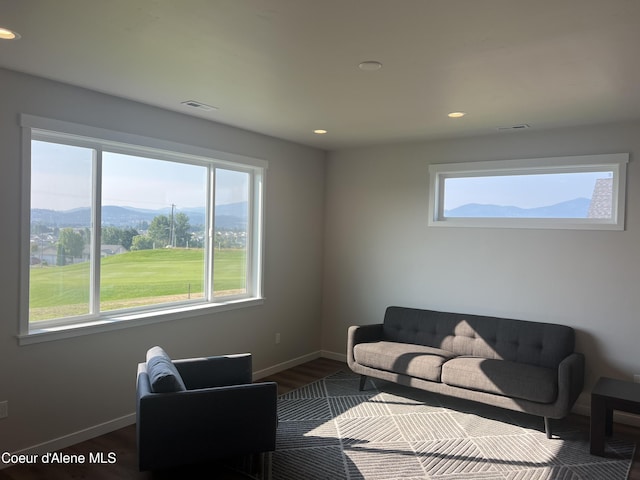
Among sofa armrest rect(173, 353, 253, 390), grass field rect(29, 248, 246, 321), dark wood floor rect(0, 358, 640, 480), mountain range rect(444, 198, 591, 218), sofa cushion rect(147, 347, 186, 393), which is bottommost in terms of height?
dark wood floor rect(0, 358, 640, 480)

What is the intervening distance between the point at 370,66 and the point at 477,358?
8.98 ft

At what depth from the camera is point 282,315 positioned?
207 inches

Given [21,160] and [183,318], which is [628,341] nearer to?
[183,318]

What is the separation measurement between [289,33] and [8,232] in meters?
2.19

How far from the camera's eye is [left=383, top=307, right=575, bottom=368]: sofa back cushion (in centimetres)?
406

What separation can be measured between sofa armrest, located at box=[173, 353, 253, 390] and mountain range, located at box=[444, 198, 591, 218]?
2704 mm

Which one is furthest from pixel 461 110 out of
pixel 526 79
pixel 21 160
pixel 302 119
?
pixel 21 160

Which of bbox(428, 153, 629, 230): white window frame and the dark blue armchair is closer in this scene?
the dark blue armchair

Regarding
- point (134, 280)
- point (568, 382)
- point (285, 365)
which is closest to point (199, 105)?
point (134, 280)

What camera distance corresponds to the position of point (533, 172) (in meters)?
4.50

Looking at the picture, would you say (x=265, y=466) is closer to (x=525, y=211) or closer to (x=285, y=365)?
(x=285, y=365)

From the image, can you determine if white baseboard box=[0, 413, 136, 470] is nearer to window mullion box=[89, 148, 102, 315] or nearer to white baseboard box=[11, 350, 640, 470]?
white baseboard box=[11, 350, 640, 470]

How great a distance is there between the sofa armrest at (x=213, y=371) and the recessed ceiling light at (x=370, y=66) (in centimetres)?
217

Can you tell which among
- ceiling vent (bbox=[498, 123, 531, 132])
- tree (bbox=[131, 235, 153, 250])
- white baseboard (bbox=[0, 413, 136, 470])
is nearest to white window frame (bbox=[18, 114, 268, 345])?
tree (bbox=[131, 235, 153, 250])
